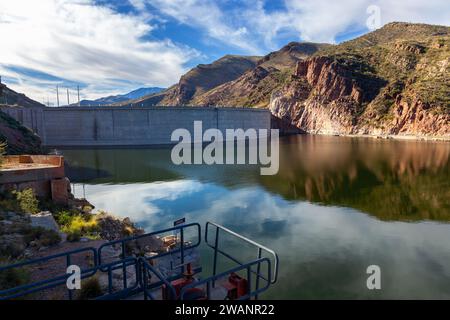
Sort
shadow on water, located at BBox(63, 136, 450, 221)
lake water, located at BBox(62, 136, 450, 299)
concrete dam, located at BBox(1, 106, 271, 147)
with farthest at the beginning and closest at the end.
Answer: concrete dam, located at BBox(1, 106, 271, 147)
shadow on water, located at BBox(63, 136, 450, 221)
lake water, located at BBox(62, 136, 450, 299)

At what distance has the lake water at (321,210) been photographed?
40.3ft

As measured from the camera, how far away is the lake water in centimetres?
1227

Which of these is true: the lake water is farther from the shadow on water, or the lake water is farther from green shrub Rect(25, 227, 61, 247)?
green shrub Rect(25, 227, 61, 247)

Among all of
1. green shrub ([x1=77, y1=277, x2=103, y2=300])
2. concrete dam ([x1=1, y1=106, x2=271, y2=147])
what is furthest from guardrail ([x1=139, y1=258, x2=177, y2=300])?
concrete dam ([x1=1, y1=106, x2=271, y2=147])

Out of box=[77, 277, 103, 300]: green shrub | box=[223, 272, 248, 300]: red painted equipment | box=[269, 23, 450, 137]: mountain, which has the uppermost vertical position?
box=[269, 23, 450, 137]: mountain

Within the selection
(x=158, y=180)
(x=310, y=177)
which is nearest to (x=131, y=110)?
(x=158, y=180)

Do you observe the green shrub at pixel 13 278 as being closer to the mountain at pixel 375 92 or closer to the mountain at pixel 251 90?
the mountain at pixel 375 92

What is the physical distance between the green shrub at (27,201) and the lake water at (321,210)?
5.48m

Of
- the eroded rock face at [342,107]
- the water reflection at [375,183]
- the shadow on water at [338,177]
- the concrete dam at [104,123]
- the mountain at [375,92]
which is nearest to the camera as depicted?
the water reflection at [375,183]

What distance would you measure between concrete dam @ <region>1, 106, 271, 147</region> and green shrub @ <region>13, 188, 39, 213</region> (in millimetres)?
53064

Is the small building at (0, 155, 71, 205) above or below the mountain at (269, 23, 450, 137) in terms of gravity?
below

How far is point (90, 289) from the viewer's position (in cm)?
730

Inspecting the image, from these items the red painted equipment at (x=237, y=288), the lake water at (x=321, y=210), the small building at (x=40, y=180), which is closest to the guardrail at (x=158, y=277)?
the red painted equipment at (x=237, y=288)

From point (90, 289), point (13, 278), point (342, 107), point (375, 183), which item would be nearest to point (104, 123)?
point (375, 183)
